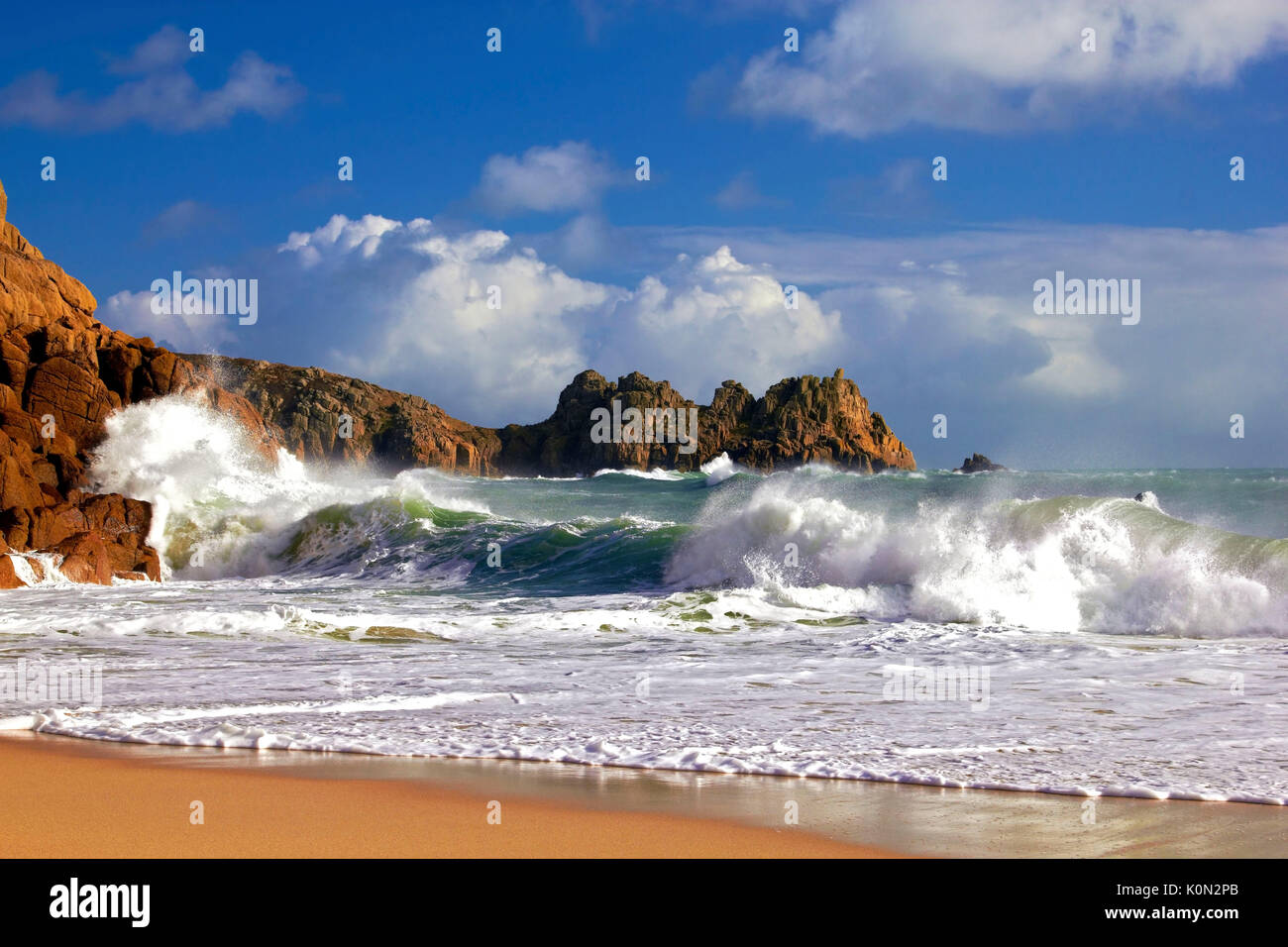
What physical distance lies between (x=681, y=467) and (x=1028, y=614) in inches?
3231

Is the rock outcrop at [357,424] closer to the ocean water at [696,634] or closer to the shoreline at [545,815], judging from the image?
the ocean water at [696,634]

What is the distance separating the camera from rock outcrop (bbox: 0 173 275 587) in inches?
723

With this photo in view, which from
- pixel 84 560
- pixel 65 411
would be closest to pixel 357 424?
pixel 65 411

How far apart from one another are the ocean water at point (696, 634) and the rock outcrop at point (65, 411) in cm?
82

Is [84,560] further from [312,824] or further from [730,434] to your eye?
[730,434]

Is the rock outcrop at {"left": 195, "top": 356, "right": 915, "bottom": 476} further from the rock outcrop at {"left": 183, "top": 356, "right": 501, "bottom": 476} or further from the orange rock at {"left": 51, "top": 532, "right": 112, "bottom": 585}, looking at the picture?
the orange rock at {"left": 51, "top": 532, "right": 112, "bottom": 585}

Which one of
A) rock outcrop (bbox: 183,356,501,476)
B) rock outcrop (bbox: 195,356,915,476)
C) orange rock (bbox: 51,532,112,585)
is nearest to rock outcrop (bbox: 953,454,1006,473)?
rock outcrop (bbox: 195,356,915,476)

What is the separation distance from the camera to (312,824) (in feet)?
14.5

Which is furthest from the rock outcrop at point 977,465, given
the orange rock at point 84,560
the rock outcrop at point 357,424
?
the orange rock at point 84,560

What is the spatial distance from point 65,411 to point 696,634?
55.3ft

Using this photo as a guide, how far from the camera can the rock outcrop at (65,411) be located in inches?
723

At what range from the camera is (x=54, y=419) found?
22.4 meters
